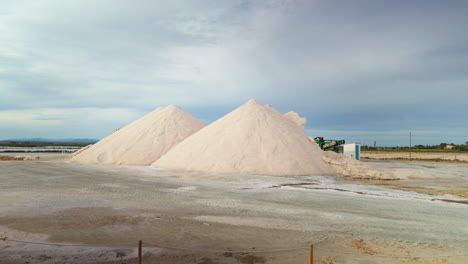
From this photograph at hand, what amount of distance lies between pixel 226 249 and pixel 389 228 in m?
4.50

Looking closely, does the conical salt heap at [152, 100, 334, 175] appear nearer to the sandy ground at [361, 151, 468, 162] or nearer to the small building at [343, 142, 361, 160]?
the small building at [343, 142, 361, 160]

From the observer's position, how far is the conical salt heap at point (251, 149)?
1961cm

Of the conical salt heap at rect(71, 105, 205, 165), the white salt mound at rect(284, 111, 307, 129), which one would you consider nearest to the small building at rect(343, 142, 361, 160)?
the white salt mound at rect(284, 111, 307, 129)

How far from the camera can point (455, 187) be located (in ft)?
50.6

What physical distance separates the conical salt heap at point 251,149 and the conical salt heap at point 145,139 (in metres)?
3.67

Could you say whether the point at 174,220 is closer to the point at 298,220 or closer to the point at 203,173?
the point at 298,220

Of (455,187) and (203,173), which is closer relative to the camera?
(455,187)

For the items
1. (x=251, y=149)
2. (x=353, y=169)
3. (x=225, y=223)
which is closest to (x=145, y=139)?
(x=251, y=149)

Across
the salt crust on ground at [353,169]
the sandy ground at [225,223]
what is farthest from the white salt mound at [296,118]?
the sandy ground at [225,223]

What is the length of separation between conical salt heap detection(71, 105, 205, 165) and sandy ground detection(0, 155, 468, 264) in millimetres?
12608

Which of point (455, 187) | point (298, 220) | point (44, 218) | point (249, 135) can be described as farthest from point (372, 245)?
point (249, 135)

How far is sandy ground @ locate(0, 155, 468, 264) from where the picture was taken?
19.2 feet

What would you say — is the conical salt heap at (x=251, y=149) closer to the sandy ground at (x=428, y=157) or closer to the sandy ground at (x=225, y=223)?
the sandy ground at (x=225, y=223)

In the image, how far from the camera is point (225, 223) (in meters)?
7.88
